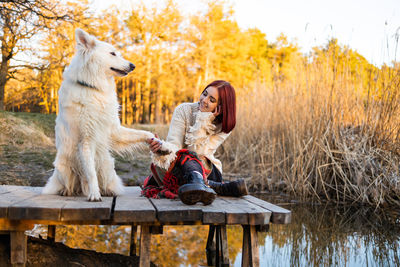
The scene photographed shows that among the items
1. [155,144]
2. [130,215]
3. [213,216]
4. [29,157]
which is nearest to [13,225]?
[130,215]

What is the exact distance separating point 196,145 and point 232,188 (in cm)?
49

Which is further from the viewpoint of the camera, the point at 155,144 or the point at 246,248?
Answer: the point at 155,144

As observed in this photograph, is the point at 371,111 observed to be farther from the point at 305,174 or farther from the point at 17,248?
the point at 17,248

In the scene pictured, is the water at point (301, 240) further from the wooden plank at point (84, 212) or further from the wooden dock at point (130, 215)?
the wooden plank at point (84, 212)

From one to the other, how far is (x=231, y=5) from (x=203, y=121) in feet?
79.4

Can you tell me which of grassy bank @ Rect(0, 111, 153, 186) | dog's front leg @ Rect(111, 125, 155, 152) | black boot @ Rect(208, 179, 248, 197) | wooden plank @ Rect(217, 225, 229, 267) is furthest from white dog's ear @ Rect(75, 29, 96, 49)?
grassy bank @ Rect(0, 111, 153, 186)

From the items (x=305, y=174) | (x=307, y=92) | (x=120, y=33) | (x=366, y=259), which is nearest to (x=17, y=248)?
(x=366, y=259)

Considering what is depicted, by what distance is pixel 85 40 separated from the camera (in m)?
2.55

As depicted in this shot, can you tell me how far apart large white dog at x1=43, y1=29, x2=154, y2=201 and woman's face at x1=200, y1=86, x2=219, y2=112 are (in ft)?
2.01

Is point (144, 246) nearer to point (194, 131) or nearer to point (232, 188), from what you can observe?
point (232, 188)

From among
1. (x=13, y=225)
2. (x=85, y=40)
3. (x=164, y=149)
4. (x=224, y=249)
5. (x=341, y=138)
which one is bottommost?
(x=224, y=249)

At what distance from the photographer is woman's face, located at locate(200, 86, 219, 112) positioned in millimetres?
2992

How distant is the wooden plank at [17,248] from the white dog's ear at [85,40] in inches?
53.6

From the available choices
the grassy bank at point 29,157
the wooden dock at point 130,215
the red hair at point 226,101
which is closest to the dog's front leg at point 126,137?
the wooden dock at point 130,215
